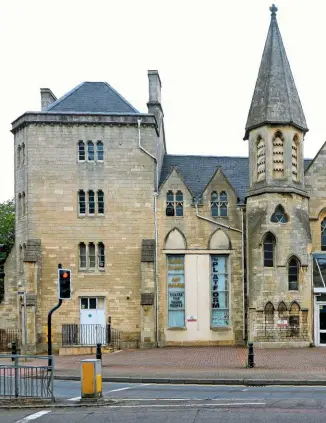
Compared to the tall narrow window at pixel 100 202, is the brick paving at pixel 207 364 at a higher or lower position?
lower

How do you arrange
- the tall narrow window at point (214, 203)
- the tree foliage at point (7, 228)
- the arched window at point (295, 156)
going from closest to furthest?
the arched window at point (295, 156) < the tall narrow window at point (214, 203) < the tree foliage at point (7, 228)

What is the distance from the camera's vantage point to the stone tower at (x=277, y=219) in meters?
34.8

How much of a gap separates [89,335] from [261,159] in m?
13.0

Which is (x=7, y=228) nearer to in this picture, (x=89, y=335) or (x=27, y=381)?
(x=89, y=335)

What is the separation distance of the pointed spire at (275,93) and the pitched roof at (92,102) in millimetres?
7003

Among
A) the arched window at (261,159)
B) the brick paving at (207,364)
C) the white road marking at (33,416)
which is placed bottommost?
the brick paving at (207,364)

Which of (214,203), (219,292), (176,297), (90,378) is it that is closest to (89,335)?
(176,297)

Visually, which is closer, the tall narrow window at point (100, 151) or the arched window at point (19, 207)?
the tall narrow window at point (100, 151)

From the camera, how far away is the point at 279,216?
35594 mm

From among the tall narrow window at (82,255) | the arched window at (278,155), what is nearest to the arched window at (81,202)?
the tall narrow window at (82,255)

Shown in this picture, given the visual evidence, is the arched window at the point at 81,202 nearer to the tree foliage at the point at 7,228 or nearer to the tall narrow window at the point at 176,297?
the tall narrow window at the point at 176,297

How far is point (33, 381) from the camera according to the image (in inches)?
658

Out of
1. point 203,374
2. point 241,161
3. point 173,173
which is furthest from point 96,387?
point 241,161

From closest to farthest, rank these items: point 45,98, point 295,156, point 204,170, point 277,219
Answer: point 277,219 < point 295,156 < point 204,170 < point 45,98
